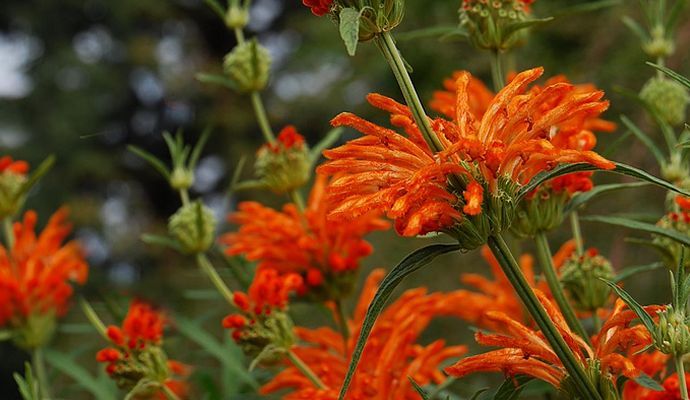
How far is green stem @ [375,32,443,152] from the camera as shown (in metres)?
0.75

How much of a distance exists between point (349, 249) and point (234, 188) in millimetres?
200

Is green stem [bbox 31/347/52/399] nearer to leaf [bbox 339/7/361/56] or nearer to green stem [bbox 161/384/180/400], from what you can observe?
green stem [bbox 161/384/180/400]

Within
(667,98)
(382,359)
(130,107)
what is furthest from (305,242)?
(130,107)

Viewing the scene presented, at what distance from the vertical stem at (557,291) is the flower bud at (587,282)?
0.43ft

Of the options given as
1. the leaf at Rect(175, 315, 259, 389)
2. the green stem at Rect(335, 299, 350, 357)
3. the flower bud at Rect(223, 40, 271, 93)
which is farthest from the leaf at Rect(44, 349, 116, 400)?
the flower bud at Rect(223, 40, 271, 93)

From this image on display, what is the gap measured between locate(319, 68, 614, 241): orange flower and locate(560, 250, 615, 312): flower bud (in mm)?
276

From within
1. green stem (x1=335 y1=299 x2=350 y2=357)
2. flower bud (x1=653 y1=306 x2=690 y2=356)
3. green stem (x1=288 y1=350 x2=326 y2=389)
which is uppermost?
flower bud (x1=653 y1=306 x2=690 y2=356)

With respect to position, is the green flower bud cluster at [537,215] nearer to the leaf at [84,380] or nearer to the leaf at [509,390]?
the leaf at [509,390]

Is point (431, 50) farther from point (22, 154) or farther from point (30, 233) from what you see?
point (22, 154)

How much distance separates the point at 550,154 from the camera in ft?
2.59

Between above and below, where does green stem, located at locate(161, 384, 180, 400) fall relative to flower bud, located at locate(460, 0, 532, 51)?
below

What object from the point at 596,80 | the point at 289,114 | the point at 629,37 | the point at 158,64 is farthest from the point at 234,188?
the point at 158,64

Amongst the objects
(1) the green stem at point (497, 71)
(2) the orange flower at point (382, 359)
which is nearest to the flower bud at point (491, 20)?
(1) the green stem at point (497, 71)

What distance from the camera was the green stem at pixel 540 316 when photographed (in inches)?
30.5
